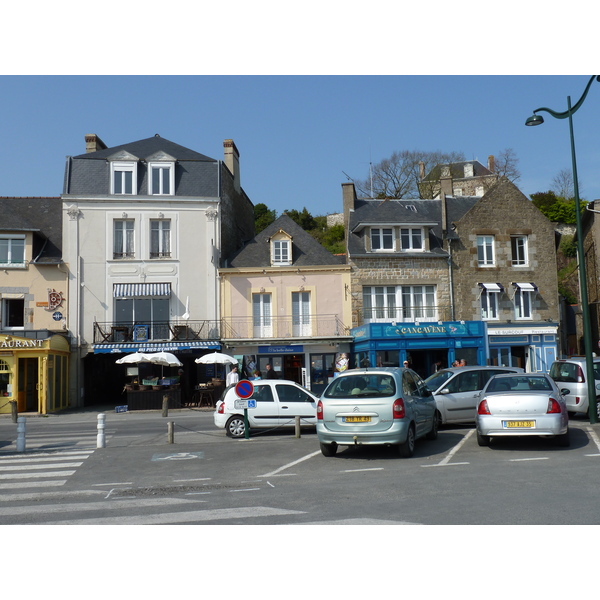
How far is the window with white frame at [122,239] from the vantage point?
32.1 metres

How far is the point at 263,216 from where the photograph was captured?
6359 centimetres

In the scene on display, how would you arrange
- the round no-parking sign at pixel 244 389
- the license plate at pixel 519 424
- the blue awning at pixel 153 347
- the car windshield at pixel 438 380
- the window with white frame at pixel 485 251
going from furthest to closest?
the window with white frame at pixel 485 251 → the blue awning at pixel 153 347 → the car windshield at pixel 438 380 → the round no-parking sign at pixel 244 389 → the license plate at pixel 519 424

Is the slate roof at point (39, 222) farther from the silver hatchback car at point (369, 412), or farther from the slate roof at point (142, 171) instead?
the silver hatchback car at point (369, 412)

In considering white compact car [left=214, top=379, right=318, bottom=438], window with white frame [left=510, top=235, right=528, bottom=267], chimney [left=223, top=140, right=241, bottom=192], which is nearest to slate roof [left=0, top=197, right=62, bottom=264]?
chimney [left=223, top=140, right=241, bottom=192]

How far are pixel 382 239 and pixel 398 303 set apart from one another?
332 centimetres

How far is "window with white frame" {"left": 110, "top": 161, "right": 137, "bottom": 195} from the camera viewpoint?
32219 millimetres

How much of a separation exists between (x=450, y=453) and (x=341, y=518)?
5595 mm

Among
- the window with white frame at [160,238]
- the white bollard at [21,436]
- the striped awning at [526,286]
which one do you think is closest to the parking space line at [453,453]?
the white bollard at [21,436]

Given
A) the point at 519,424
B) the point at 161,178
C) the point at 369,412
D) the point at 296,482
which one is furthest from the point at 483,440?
the point at 161,178

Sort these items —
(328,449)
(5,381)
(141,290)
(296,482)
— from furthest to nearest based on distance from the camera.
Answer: (141,290)
(5,381)
(328,449)
(296,482)

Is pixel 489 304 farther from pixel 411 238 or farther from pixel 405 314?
pixel 411 238

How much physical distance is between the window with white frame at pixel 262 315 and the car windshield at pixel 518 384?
19421 millimetres

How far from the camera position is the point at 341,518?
24.7 feet

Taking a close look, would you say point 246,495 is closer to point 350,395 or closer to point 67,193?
point 350,395
